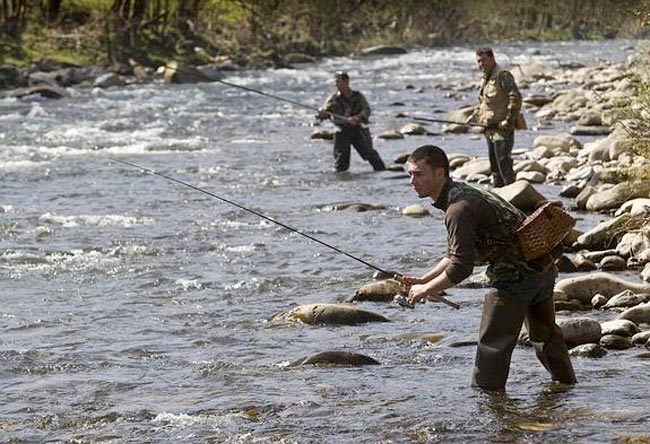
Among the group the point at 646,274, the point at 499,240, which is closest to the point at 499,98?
the point at 646,274

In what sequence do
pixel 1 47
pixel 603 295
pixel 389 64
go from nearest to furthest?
pixel 603 295 < pixel 1 47 < pixel 389 64

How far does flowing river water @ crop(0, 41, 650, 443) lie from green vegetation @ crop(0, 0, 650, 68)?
47.5 ft

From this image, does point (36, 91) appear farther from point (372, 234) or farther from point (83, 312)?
point (83, 312)

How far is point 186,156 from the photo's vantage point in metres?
23.2

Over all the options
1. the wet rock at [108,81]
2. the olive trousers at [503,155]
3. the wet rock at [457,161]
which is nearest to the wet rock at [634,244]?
the olive trousers at [503,155]

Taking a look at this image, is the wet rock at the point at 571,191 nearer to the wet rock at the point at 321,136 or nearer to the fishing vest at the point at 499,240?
the fishing vest at the point at 499,240

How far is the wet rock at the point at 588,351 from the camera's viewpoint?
8.88 m

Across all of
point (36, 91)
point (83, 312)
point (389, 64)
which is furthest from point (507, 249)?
point (389, 64)

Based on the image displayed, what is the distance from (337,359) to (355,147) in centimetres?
1124

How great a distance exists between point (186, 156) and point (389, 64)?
2721 cm

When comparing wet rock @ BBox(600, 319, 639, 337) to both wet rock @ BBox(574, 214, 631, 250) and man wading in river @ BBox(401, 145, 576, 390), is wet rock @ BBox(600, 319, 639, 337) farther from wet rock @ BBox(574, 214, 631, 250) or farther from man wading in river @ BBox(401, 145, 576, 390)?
wet rock @ BBox(574, 214, 631, 250)

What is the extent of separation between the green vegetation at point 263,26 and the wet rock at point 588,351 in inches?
932

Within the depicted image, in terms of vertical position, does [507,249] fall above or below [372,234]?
above

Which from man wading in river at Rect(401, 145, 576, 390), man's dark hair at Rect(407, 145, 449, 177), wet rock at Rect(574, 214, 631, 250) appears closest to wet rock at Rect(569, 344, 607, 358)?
man wading in river at Rect(401, 145, 576, 390)
